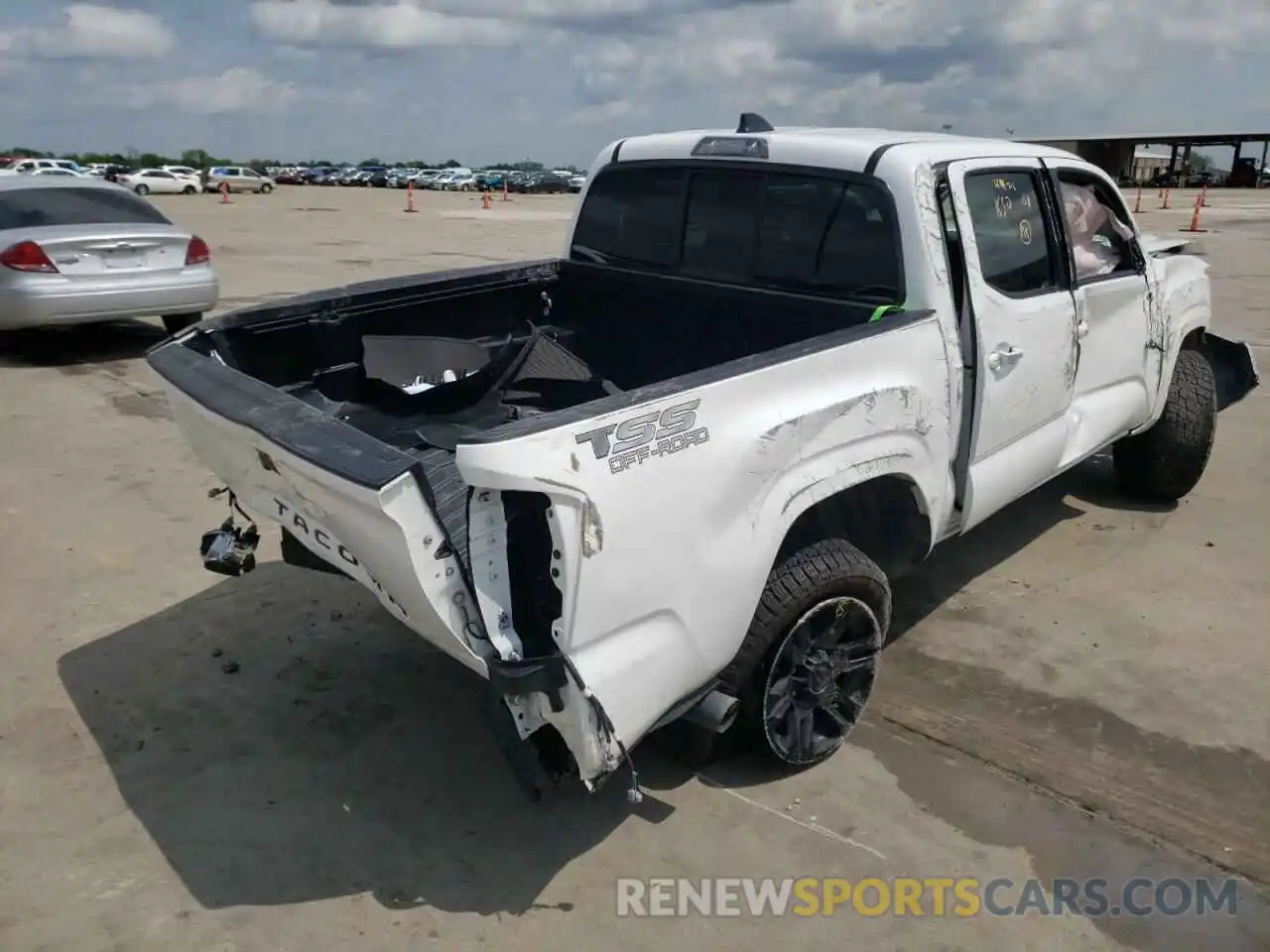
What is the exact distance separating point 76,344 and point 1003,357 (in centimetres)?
876

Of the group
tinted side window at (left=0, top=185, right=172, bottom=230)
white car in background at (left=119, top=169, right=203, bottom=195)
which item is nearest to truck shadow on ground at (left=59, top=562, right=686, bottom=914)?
tinted side window at (left=0, top=185, right=172, bottom=230)

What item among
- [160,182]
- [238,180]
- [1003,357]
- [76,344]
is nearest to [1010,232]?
[1003,357]

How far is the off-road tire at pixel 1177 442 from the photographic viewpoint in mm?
5477

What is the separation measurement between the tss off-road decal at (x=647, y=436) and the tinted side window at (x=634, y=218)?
6.35 feet

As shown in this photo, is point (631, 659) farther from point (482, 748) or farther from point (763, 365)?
point (482, 748)

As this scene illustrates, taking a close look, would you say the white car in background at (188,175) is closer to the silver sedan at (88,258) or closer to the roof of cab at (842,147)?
the silver sedan at (88,258)

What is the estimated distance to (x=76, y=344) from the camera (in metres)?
9.59

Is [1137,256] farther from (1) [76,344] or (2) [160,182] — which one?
(2) [160,182]

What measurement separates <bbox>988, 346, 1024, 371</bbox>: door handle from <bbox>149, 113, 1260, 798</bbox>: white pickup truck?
0.8 inches

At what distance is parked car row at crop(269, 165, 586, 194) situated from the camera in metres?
56.3

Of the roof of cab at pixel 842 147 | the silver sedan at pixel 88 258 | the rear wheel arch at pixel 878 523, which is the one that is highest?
the roof of cab at pixel 842 147

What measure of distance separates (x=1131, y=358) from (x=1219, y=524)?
1.29 meters

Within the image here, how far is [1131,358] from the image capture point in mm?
4770

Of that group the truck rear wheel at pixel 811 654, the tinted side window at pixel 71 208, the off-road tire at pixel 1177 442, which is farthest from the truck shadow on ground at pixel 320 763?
the tinted side window at pixel 71 208
